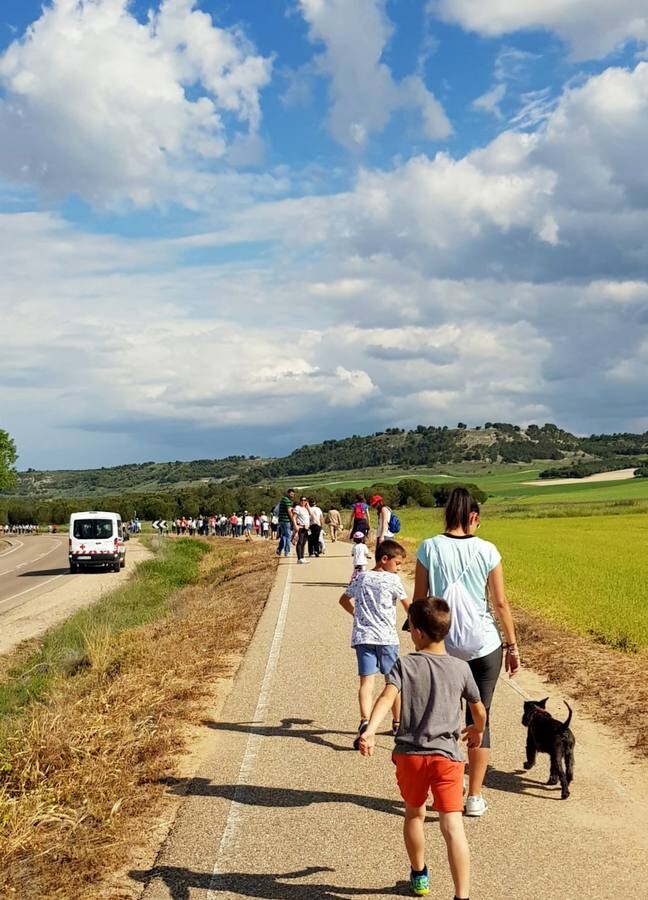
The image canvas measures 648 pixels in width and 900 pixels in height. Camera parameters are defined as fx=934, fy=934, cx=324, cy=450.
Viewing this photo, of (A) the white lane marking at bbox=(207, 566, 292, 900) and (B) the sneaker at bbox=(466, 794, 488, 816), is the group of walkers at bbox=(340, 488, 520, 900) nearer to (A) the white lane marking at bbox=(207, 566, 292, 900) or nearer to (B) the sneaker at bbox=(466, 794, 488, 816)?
(B) the sneaker at bbox=(466, 794, 488, 816)

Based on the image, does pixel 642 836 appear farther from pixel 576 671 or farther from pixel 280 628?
pixel 280 628

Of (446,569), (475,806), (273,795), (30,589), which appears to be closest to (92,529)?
(30,589)

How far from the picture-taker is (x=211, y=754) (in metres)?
7.68

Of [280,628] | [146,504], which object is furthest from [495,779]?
[146,504]

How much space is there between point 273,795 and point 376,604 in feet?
5.31

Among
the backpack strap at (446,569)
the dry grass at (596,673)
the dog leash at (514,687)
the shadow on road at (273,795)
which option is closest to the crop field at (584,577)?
the dry grass at (596,673)

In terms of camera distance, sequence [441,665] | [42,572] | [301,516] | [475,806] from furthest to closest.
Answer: [42,572] < [301,516] < [475,806] < [441,665]

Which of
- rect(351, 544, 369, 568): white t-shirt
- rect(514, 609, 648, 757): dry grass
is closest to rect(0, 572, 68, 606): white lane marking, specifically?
rect(351, 544, 369, 568): white t-shirt

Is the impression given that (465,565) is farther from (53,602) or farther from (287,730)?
(53,602)

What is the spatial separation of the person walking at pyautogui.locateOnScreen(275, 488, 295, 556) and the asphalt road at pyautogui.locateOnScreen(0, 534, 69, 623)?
8163mm

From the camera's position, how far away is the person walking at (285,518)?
26170 mm

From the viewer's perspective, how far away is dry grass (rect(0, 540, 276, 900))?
210 inches

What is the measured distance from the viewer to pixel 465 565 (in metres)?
5.79

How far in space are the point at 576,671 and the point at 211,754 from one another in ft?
16.5
